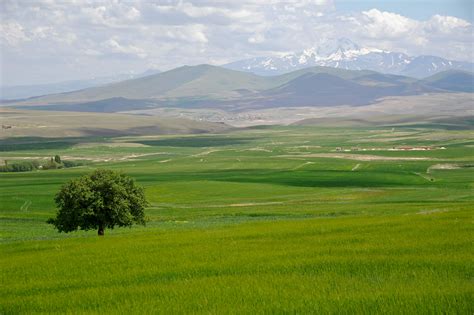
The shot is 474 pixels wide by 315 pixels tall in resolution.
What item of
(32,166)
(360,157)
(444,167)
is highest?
(32,166)

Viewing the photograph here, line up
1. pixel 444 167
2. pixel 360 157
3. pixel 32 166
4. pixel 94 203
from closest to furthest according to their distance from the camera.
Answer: pixel 94 203 < pixel 444 167 < pixel 32 166 < pixel 360 157

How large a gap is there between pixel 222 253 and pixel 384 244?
554 cm

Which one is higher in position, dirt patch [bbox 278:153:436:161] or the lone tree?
the lone tree

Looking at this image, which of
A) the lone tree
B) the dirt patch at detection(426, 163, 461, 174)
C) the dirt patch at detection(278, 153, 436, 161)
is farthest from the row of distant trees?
the lone tree

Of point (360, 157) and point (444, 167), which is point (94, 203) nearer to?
point (444, 167)

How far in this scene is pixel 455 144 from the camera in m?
192

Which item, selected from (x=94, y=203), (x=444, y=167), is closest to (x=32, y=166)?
(x=444, y=167)

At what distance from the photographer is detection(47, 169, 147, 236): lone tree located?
43656mm

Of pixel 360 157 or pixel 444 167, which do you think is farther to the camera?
pixel 360 157

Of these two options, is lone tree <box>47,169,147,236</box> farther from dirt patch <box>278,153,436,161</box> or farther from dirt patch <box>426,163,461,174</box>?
dirt patch <box>278,153,436,161</box>

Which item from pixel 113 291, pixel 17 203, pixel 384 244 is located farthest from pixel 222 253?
pixel 17 203

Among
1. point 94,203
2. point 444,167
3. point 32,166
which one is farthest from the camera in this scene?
point 32,166

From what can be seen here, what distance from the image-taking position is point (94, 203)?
43281 mm

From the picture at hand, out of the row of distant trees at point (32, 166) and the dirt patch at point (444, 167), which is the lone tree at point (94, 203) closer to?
the dirt patch at point (444, 167)
